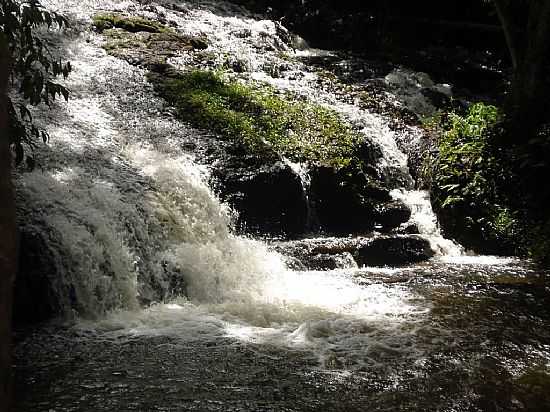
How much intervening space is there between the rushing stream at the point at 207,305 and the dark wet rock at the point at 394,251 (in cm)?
30

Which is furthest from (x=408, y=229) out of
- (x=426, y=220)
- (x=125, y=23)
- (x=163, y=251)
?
(x=125, y=23)

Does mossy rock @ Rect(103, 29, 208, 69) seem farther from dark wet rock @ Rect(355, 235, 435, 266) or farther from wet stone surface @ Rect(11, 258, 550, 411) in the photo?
wet stone surface @ Rect(11, 258, 550, 411)

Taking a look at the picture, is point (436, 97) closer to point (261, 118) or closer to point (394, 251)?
point (261, 118)

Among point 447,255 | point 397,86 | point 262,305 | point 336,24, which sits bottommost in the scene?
point 262,305

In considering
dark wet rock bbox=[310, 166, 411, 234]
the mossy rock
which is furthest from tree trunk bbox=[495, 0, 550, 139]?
the mossy rock

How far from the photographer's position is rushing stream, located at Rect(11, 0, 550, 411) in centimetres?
473

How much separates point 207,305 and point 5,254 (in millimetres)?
4762

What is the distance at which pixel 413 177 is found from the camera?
11.2 meters

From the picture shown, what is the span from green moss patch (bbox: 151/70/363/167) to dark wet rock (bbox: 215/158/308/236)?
0.45m

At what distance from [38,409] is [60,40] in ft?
30.6

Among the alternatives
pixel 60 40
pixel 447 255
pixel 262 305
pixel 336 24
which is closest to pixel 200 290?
pixel 262 305

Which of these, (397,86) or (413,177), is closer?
(413,177)

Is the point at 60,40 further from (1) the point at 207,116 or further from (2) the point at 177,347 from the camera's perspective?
(2) the point at 177,347

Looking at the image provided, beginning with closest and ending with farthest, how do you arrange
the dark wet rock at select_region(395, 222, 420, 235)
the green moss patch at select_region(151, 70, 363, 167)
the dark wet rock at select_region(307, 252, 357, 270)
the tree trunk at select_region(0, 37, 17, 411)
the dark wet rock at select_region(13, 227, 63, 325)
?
the tree trunk at select_region(0, 37, 17, 411)
the dark wet rock at select_region(13, 227, 63, 325)
the dark wet rock at select_region(307, 252, 357, 270)
the dark wet rock at select_region(395, 222, 420, 235)
the green moss patch at select_region(151, 70, 363, 167)
